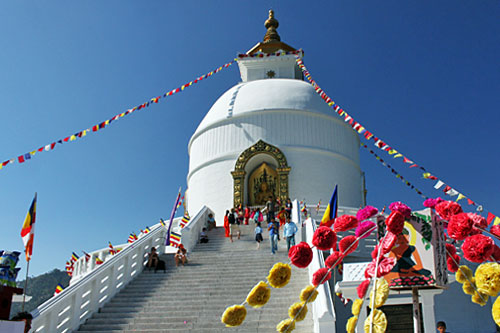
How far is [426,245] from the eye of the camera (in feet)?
11.2

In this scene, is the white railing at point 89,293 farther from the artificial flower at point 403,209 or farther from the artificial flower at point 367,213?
the artificial flower at point 403,209

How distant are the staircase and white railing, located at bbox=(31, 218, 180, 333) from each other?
210 mm

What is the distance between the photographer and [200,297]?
395 inches

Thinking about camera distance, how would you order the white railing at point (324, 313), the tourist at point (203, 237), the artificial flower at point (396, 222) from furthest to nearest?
1. the tourist at point (203, 237)
2. the white railing at point (324, 313)
3. the artificial flower at point (396, 222)

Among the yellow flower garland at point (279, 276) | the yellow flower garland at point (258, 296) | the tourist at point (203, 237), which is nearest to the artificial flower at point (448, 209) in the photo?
the yellow flower garland at point (279, 276)

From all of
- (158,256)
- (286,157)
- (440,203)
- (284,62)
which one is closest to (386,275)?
(440,203)

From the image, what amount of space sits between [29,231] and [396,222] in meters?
7.72

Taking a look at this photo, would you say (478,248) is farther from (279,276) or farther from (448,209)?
(279,276)

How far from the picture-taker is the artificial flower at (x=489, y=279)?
317 cm

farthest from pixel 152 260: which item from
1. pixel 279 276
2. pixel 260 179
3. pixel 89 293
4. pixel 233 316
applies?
pixel 260 179

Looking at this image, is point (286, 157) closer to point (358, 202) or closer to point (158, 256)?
point (358, 202)

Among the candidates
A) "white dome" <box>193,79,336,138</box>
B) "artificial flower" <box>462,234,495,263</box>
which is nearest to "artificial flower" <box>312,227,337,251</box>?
"artificial flower" <box>462,234,495,263</box>

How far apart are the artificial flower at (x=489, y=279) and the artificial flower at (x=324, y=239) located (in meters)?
1.15

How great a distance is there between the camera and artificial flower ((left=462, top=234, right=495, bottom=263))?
11.1 feet
